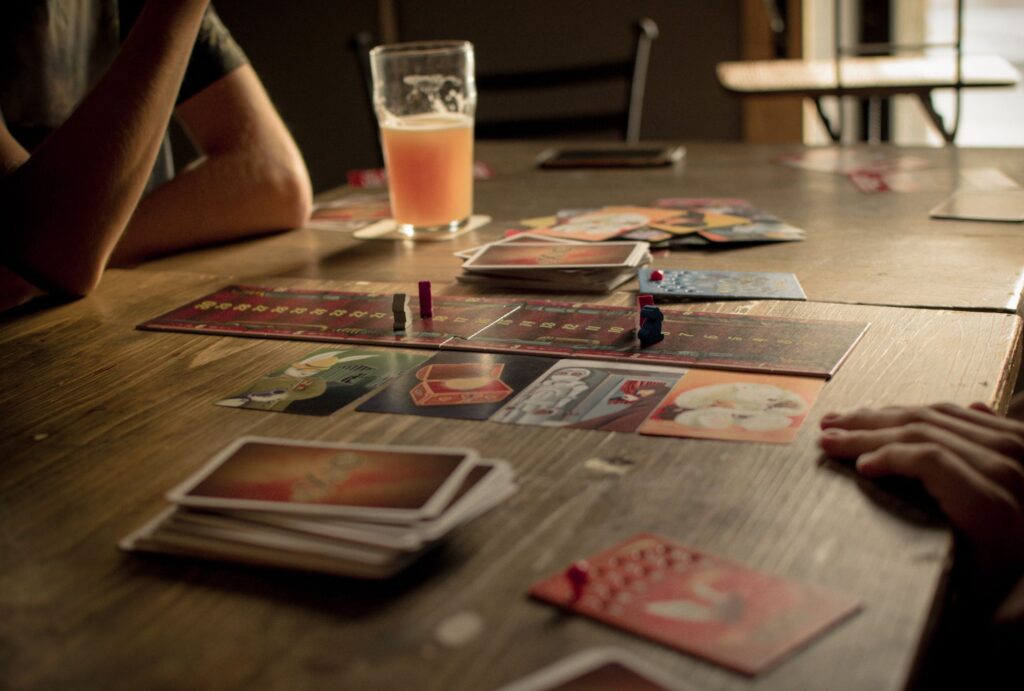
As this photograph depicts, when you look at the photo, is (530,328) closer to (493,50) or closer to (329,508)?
(329,508)

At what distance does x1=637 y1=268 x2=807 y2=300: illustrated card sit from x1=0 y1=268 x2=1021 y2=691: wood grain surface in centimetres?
12

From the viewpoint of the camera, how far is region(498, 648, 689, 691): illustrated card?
50cm

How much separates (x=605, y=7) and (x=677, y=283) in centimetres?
273

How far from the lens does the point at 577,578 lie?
58cm

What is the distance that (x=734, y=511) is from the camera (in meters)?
0.67

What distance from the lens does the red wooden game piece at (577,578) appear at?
1.90ft

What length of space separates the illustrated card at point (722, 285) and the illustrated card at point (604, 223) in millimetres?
186

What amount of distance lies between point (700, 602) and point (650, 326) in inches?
17.4

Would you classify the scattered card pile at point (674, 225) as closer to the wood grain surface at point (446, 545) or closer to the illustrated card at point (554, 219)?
the illustrated card at point (554, 219)

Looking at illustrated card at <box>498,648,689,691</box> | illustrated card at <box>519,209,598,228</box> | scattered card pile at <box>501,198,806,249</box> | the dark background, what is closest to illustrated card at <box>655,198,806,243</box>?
scattered card pile at <box>501,198,806,249</box>

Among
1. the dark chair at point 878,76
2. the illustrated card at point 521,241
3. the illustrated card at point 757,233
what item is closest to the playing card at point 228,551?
the illustrated card at point 521,241

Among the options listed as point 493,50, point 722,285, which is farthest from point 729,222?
point 493,50

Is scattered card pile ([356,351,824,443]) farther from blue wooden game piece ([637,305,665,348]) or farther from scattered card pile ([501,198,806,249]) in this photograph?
scattered card pile ([501,198,806,249])

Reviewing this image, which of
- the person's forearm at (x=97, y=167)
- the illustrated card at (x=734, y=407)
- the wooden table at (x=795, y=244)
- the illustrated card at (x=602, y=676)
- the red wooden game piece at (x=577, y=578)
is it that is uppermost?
the person's forearm at (x=97, y=167)
